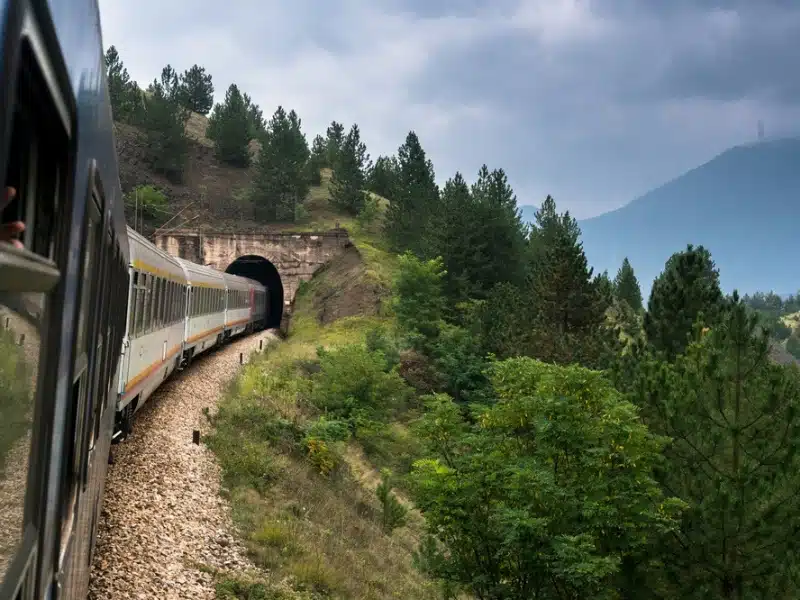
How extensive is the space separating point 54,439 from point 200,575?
24.3 ft

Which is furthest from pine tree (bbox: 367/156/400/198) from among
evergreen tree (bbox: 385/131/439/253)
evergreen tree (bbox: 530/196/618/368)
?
evergreen tree (bbox: 530/196/618/368)

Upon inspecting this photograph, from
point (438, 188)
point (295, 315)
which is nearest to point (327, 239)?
point (295, 315)

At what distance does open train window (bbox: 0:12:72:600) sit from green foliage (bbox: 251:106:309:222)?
6890 cm

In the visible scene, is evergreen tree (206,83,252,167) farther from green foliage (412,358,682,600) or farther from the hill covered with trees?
green foliage (412,358,682,600)

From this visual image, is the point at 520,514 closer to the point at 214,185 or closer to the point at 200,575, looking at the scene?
the point at 200,575

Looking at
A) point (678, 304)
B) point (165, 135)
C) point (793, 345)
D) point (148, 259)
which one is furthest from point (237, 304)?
point (793, 345)

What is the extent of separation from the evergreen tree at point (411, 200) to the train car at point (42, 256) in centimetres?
5090

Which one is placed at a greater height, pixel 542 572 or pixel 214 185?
pixel 214 185

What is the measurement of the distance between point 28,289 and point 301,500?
522 inches

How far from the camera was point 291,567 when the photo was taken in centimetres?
1052

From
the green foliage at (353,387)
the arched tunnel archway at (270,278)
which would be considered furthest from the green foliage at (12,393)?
the arched tunnel archway at (270,278)

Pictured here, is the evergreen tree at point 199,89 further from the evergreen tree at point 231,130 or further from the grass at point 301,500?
the grass at point 301,500

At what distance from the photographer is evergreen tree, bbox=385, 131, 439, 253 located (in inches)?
2279

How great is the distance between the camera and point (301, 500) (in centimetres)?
1434
